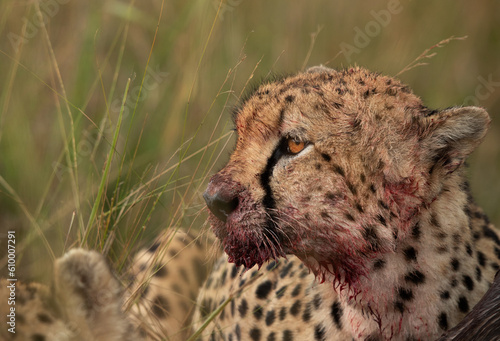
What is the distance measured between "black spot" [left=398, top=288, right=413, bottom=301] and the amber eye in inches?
24.1

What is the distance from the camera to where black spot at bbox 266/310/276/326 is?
3.29 m

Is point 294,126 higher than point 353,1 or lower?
lower

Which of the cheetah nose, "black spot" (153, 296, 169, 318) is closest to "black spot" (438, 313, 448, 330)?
the cheetah nose

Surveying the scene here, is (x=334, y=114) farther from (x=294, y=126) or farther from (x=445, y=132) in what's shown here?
(x=445, y=132)

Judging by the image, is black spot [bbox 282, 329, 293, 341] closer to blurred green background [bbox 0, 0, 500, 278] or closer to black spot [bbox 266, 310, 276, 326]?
black spot [bbox 266, 310, 276, 326]

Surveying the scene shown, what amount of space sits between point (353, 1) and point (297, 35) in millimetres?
569

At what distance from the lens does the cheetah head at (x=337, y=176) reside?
8.25ft

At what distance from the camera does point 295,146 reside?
2.61m

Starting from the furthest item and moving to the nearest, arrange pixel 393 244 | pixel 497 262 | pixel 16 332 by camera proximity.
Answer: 1. pixel 497 262
2. pixel 393 244
3. pixel 16 332

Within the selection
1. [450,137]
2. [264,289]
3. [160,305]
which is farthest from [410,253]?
[160,305]

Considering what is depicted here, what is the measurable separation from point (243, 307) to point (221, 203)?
3.82 feet

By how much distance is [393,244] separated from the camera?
2.52 metres

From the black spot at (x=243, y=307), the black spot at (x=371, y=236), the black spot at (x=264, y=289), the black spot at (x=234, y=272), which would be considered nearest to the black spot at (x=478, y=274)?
the black spot at (x=371, y=236)

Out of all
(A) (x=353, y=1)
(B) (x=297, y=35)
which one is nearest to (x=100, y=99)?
(B) (x=297, y=35)
